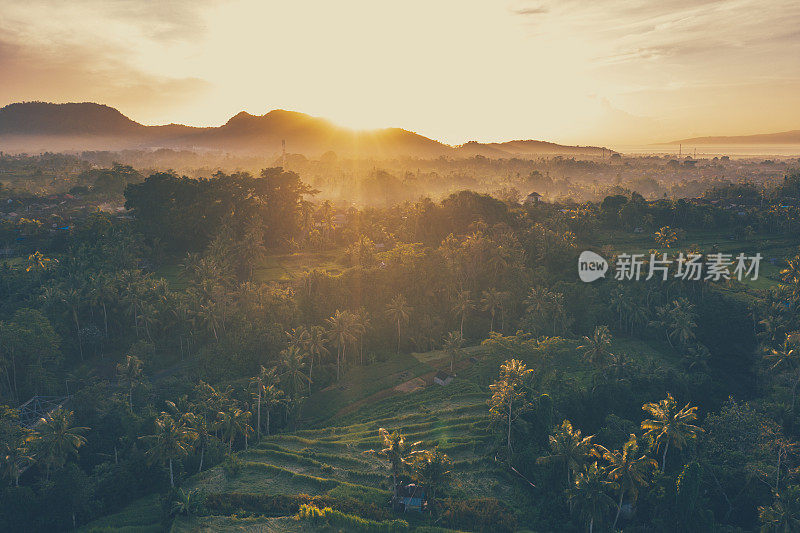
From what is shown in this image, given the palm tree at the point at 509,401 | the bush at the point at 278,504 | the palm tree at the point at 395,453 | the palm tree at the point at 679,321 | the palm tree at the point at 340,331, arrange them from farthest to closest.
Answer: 1. the palm tree at the point at 679,321
2. the palm tree at the point at 340,331
3. the palm tree at the point at 509,401
4. the palm tree at the point at 395,453
5. the bush at the point at 278,504

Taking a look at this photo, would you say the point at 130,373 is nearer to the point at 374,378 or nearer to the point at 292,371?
the point at 292,371

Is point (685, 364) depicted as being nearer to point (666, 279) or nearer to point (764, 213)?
point (666, 279)

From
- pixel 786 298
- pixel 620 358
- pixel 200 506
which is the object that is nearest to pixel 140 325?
pixel 200 506

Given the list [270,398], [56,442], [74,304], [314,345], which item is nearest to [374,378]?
[314,345]

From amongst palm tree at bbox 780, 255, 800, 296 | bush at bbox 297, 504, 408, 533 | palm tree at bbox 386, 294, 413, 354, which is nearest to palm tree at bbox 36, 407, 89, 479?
bush at bbox 297, 504, 408, 533

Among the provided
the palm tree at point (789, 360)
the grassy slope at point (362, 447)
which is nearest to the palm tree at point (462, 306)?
the grassy slope at point (362, 447)

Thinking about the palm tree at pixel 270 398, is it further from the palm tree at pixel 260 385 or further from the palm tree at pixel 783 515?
the palm tree at pixel 783 515
